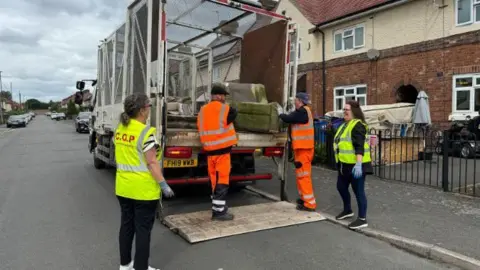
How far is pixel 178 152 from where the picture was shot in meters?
5.54

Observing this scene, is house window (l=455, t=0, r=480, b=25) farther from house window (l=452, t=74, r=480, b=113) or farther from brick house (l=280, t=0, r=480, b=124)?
house window (l=452, t=74, r=480, b=113)

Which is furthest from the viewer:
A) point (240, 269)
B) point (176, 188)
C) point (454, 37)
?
point (454, 37)

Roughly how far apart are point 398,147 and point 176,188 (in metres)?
6.37

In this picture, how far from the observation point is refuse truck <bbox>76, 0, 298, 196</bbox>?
217 inches

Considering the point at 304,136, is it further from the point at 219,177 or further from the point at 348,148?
the point at 219,177

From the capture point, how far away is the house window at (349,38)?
55.8 ft

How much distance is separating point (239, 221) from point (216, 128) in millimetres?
1295

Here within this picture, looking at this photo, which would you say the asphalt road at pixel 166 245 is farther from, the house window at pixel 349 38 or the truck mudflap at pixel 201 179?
the house window at pixel 349 38

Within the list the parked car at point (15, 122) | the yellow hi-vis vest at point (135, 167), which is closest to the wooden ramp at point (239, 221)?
→ the yellow hi-vis vest at point (135, 167)

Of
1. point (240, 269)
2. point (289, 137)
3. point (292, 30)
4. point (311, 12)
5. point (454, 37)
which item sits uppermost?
point (311, 12)

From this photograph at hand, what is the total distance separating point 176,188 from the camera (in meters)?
7.73

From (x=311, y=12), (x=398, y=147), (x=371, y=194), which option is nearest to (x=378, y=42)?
(x=311, y=12)

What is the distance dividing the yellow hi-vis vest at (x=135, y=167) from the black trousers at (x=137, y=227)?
0.08m

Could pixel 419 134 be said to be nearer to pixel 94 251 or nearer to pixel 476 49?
pixel 476 49
